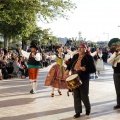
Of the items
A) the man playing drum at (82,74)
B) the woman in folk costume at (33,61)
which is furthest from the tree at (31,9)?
the man playing drum at (82,74)

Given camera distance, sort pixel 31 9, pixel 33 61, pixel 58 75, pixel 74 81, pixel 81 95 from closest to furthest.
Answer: pixel 74 81, pixel 81 95, pixel 58 75, pixel 33 61, pixel 31 9

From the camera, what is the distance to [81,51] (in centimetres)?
695

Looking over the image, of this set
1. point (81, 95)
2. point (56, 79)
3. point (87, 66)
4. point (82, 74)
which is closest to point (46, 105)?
point (56, 79)

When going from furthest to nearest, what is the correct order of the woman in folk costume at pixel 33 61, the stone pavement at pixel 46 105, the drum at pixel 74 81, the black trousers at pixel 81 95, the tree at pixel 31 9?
the tree at pixel 31 9
the woman in folk costume at pixel 33 61
the stone pavement at pixel 46 105
the black trousers at pixel 81 95
the drum at pixel 74 81

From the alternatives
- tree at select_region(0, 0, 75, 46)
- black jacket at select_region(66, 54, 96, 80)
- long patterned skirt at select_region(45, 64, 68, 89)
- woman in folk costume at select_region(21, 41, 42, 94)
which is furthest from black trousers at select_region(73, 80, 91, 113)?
tree at select_region(0, 0, 75, 46)

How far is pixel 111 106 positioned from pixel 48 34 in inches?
1535

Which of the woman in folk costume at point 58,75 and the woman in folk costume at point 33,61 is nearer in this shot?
the woman in folk costume at point 58,75

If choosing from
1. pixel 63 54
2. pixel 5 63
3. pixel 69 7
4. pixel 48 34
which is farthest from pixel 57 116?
pixel 48 34

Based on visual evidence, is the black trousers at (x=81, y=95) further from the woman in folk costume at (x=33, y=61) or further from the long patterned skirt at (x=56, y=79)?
the woman in folk costume at (x=33, y=61)

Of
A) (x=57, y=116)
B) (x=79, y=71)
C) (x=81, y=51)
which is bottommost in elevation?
(x=57, y=116)

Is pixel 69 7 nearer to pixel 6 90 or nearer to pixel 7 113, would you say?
pixel 6 90

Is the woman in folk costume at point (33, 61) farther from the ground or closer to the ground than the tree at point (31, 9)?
closer to the ground

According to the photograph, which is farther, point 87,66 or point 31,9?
point 31,9

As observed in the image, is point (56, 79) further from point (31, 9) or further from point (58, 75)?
point (31, 9)
